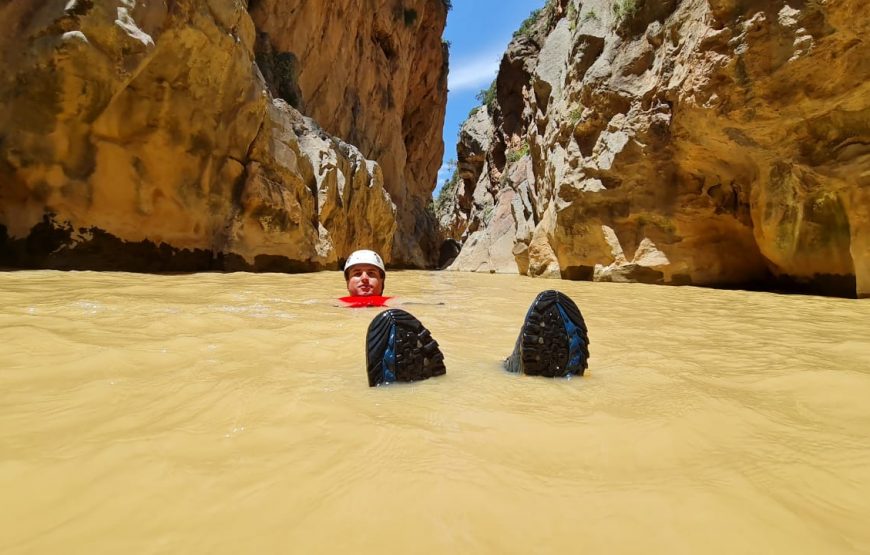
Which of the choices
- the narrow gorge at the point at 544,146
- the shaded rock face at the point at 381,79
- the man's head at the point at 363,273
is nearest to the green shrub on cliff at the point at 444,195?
the shaded rock face at the point at 381,79

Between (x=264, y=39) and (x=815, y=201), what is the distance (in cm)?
1254

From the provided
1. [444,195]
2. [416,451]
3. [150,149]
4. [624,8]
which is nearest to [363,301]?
[416,451]

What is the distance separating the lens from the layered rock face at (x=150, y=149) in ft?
16.2

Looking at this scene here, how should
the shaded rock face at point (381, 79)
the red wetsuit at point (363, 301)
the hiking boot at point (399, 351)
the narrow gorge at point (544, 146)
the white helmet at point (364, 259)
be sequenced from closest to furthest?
the hiking boot at point (399, 351), the red wetsuit at point (363, 301), the white helmet at point (364, 259), the narrow gorge at point (544, 146), the shaded rock face at point (381, 79)

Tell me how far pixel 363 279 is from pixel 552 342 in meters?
2.70

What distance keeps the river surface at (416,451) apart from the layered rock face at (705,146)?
4923 millimetres

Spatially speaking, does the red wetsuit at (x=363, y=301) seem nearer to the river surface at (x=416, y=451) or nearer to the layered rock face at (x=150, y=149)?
the river surface at (x=416, y=451)

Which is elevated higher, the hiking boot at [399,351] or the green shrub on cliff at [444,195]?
the green shrub on cliff at [444,195]

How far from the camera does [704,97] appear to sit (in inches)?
251

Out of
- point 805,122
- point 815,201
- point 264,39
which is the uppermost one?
point 264,39

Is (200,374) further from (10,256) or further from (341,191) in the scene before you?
(341,191)

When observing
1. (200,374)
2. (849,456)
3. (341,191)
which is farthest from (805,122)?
(341,191)

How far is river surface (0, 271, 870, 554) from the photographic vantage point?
73 centimetres

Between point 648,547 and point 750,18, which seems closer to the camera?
point 648,547
